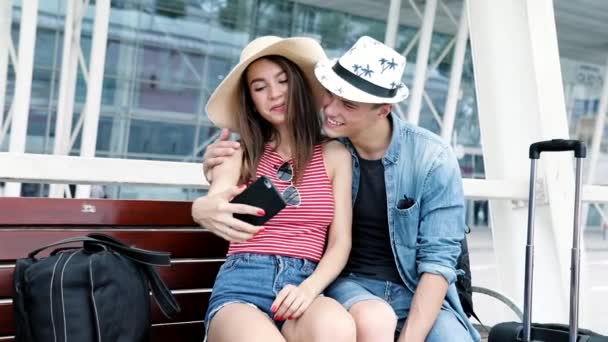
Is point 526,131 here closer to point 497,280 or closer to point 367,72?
point 497,280

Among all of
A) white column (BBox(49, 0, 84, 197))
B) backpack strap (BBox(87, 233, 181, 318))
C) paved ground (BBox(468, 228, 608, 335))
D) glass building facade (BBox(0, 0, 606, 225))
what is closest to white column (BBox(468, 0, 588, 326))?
paved ground (BBox(468, 228, 608, 335))

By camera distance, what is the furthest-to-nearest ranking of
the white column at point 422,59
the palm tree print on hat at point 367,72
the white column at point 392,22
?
the white column at point 392,22
the white column at point 422,59
the palm tree print on hat at point 367,72

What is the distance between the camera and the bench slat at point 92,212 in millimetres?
2141

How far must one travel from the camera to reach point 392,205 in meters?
2.20

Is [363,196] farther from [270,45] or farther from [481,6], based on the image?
[481,6]

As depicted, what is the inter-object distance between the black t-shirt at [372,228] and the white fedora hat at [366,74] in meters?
0.27

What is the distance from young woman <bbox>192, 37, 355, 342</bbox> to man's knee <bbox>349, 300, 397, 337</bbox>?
0.37 feet

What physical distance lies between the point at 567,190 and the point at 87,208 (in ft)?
7.28

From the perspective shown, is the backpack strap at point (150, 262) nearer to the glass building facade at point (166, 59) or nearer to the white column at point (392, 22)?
the white column at point (392, 22)

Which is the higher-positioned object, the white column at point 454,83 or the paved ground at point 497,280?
the white column at point 454,83

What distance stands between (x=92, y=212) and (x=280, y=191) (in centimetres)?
58

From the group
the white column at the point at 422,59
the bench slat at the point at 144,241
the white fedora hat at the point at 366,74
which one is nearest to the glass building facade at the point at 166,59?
the white column at the point at 422,59

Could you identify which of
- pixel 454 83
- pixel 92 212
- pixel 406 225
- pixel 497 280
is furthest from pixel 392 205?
pixel 454 83

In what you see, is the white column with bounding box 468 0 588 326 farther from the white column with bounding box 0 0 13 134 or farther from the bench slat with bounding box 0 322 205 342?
the white column with bounding box 0 0 13 134
